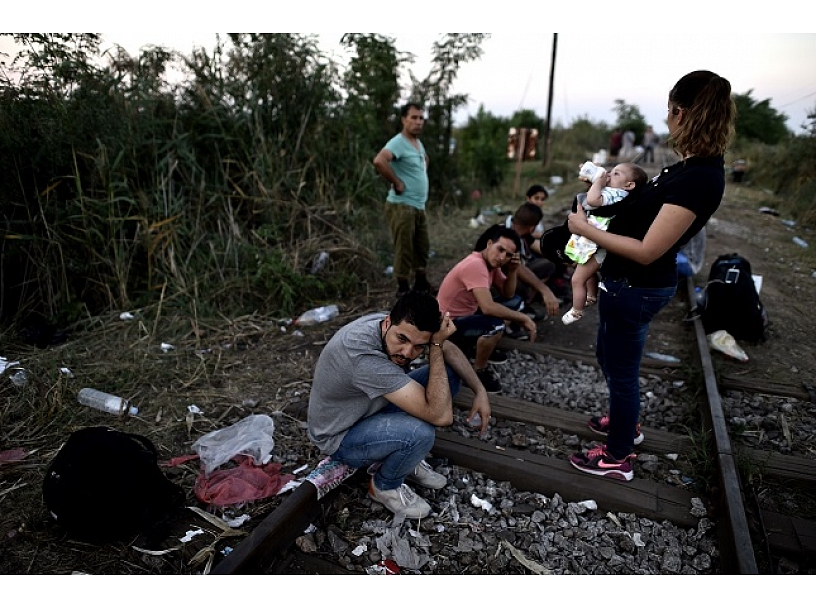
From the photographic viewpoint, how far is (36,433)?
3.62m

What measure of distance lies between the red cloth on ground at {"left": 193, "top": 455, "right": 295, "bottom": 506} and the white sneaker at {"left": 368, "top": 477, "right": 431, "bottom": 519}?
617 millimetres

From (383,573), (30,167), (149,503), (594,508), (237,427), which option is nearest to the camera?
(383,573)

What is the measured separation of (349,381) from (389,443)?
1.30 feet

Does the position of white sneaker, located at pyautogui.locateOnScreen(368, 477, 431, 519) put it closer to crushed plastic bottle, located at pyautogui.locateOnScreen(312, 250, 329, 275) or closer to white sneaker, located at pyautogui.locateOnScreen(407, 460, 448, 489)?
white sneaker, located at pyautogui.locateOnScreen(407, 460, 448, 489)

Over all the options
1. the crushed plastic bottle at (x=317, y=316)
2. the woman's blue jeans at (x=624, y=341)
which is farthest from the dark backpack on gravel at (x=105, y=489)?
the crushed plastic bottle at (x=317, y=316)

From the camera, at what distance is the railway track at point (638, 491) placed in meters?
2.45

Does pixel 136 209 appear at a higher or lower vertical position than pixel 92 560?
higher

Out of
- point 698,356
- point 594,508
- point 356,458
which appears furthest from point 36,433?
point 698,356

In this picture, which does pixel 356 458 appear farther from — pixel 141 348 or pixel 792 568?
pixel 141 348

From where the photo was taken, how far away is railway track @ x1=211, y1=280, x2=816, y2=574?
2.45 metres

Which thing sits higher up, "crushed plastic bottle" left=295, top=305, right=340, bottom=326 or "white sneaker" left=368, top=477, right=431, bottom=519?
"crushed plastic bottle" left=295, top=305, right=340, bottom=326

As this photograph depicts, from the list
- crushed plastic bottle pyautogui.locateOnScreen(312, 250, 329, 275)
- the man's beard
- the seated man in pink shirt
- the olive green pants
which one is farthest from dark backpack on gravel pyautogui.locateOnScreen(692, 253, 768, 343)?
crushed plastic bottle pyautogui.locateOnScreen(312, 250, 329, 275)

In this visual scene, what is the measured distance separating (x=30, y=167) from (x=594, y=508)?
5.87 m

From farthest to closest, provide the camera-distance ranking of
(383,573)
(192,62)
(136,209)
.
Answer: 1. (192,62)
2. (136,209)
3. (383,573)
